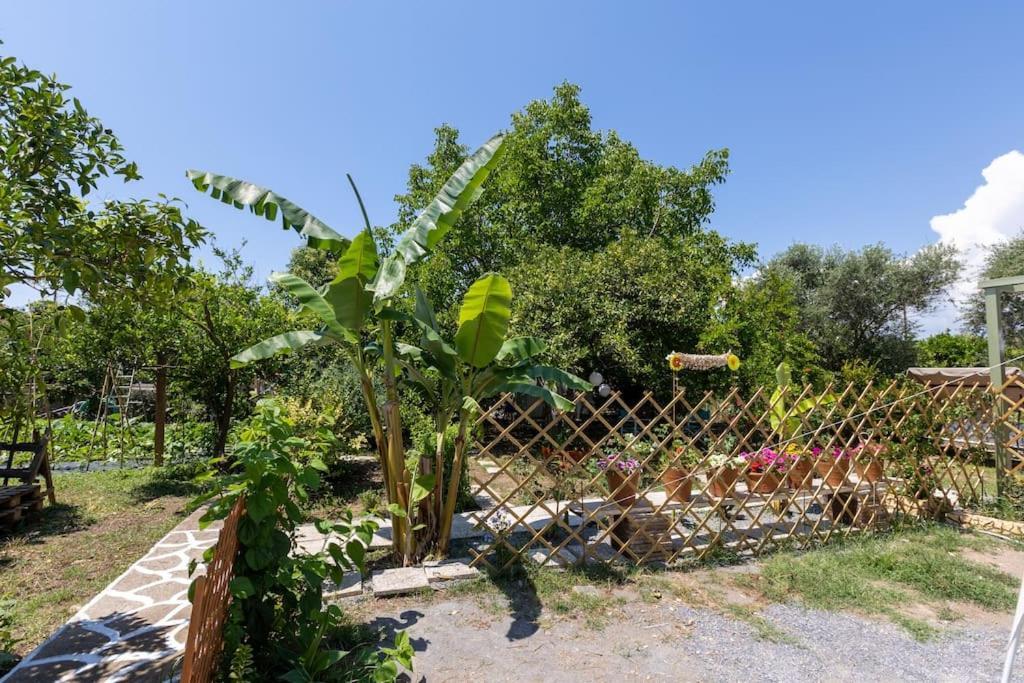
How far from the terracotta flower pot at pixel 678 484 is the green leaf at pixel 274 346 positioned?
3432mm

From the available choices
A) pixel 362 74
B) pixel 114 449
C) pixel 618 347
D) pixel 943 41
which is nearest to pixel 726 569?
pixel 618 347

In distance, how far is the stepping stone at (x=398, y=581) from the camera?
3.80 meters

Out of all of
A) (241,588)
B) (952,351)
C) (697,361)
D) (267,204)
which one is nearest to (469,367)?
(267,204)

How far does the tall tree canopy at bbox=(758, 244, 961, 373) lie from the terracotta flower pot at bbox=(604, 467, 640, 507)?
61.0ft

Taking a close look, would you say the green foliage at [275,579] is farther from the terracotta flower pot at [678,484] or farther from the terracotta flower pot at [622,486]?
the terracotta flower pot at [678,484]

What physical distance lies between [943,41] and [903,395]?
388cm

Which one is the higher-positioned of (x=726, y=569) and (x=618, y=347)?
(x=618, y=347)

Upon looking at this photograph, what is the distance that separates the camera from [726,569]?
4.39 m

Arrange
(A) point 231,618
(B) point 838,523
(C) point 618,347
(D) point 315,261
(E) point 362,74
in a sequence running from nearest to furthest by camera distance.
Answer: (A) point 231,618 < (B) point 838,523 < (E) point 362,74 < (C) point 618,347 < (D) point 315,261

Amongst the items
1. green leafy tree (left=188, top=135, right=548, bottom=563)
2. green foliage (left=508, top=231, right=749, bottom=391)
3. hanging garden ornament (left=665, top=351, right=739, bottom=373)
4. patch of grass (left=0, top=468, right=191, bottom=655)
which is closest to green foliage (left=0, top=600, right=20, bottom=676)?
patch of grass (left=0, top=468, right=191, bottom=655)

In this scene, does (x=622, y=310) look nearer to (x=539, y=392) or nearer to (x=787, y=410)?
(x=787, y=410)

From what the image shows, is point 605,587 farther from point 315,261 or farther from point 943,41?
point 315,261

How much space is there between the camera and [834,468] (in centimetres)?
515

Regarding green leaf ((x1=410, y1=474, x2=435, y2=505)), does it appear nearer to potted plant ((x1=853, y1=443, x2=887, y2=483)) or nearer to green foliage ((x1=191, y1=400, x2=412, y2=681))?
green foliage ((x1=191, y1=400, x2=412, y2=681))
